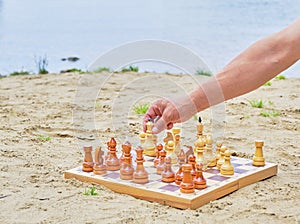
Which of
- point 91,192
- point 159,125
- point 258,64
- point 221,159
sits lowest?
point 91,192

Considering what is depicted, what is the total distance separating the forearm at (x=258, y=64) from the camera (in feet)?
5.90

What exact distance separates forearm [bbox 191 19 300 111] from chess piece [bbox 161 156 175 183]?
0.38 metres

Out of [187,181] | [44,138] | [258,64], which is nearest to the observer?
[258,64]

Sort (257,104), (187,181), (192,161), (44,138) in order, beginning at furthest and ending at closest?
(257,104) < (44,138) < (192,161) < (187,181)

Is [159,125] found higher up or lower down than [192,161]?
higher up

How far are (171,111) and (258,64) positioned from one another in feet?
1.17

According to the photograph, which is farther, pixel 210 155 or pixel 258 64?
pixel 210 155

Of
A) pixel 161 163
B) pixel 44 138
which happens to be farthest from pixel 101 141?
pixel 161 163

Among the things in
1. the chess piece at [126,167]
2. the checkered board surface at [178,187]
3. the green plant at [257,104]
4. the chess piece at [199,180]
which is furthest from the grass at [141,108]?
the chess piece at [199,180]

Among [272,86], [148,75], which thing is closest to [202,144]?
[272,86]

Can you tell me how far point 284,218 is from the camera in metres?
1.96

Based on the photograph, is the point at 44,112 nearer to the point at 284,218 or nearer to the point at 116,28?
the point at 284,218

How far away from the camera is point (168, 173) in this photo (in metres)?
2.17

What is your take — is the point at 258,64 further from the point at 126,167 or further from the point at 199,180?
the point at 126,167
